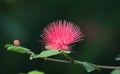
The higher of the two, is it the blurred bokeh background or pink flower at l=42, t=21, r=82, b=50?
the blurred bokeh background

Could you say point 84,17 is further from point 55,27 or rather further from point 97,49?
point 55,27

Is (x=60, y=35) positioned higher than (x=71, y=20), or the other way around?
(x=71, y=20)

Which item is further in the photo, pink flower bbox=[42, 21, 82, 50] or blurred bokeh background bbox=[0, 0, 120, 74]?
blurred bokeh background bbox=[0, 0, 120, 74]

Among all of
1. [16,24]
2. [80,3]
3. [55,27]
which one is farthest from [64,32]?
[80,3]

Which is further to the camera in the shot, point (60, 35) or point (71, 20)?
point (71, 20)
